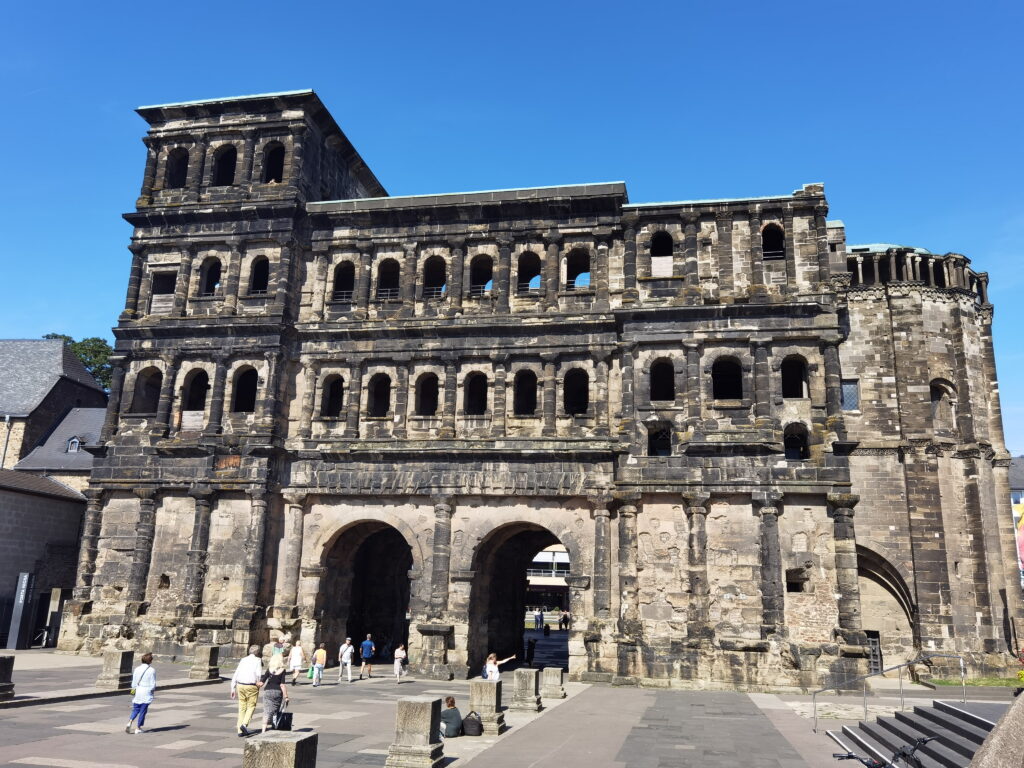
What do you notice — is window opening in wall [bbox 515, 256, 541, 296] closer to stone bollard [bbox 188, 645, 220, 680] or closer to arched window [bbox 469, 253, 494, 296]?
arched window [bbox 469, 253, 494, 296]

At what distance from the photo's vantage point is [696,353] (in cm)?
2938

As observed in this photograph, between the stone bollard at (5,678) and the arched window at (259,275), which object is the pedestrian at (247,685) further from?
the arched window at (259,275)

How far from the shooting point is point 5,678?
18.3m

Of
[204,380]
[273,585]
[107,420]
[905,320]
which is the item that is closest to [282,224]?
[204,380]

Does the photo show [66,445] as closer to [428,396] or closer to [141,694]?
[428,396]

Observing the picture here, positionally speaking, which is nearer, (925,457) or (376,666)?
(376,666)

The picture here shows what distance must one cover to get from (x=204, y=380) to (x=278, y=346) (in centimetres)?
460

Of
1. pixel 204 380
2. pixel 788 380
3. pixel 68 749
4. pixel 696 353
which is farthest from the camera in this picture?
pixel 204 380

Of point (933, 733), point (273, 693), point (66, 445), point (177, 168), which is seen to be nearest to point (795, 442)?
point (933, 733)

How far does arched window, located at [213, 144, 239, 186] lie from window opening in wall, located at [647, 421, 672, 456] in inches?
832

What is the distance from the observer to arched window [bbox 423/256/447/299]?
108ft

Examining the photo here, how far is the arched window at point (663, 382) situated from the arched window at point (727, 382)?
1621mm

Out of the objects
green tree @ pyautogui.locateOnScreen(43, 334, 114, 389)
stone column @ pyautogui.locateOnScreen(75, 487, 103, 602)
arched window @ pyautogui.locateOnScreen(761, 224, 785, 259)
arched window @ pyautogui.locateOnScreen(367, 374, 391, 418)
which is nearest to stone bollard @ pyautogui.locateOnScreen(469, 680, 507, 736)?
arched window @ pyautogui.locateOnScreen(367, 374, 391, 418)

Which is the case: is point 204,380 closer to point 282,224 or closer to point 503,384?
point 282,224
